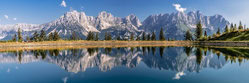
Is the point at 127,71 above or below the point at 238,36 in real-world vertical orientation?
below

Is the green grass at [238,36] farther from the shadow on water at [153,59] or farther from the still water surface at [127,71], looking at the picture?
the still water surface at [127,71]

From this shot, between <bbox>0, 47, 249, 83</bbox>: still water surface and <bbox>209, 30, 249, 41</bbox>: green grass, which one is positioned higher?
<bbox>209, 30, 249, 41</bbox>: green grass

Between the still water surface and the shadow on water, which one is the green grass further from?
the still water surface

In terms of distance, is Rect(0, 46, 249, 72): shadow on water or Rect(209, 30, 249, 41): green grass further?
Rect(209, 30, 249, 41): green grass

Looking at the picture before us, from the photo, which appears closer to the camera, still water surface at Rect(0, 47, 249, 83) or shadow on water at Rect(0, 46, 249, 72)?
still water surface at Rect(0, 47, 249, 83)

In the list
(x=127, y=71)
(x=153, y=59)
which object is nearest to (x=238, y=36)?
(x=153, y=59)

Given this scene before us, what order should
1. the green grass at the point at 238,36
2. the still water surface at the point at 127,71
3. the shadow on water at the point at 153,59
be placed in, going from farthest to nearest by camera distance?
the green grass at the point at 238,36, the shadow on water at the point at 153,59, the still water surface at the point at 127,71

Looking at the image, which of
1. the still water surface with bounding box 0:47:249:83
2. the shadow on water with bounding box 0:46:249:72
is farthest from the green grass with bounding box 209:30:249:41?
the still water surface with bounding box 0:47:249:83

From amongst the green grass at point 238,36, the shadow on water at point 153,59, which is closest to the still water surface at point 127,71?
the shadow on water at point 153,59

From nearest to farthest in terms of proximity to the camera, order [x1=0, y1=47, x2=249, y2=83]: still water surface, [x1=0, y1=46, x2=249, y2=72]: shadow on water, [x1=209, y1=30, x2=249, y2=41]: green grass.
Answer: [x1=0, y1=47, x2=249, y2=83]: still water surface → [x1=0, y1=46, x2=249, y2=72]: shadow on water → [x1=209, y1=30, x2=249, y2=41]: green grass

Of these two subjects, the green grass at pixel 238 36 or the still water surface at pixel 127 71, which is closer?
the still water surface at pixel 127 71

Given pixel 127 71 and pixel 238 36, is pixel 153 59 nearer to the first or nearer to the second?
pixel 127 71

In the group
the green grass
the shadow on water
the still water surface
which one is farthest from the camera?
the green grass

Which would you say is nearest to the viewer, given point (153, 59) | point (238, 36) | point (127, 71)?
point (127, 71)
